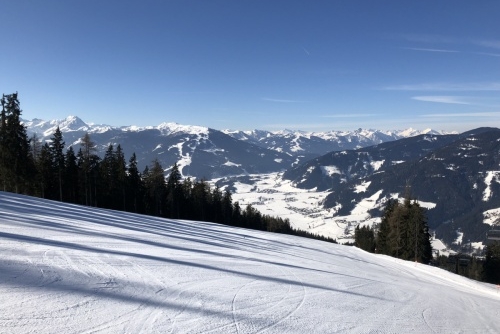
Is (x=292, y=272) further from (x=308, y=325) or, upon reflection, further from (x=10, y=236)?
(x=10, y=236)

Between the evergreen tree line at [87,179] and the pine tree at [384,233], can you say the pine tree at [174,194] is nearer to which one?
the evergreen tree line at [87,179]

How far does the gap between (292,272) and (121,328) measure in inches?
290

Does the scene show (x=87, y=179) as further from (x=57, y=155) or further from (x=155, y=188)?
(x=155, y=188)

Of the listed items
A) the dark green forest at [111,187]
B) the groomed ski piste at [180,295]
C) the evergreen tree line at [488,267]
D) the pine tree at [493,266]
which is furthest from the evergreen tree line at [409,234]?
the groomed ski piste at [180,295]

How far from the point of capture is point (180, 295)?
7.20m

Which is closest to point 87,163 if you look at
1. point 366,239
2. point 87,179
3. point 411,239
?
point 87,179

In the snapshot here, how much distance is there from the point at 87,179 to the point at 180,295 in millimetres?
39994

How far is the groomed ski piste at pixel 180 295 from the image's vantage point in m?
5.60

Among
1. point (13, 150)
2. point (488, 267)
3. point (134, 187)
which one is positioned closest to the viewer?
point (13, 150)

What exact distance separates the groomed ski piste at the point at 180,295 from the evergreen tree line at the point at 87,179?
28346 mm

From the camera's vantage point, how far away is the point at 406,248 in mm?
42594

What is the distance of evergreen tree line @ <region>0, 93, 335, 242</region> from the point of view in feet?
115

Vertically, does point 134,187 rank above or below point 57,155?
below

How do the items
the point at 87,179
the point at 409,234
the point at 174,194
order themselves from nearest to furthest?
the point at 87,179 → the point at 409,234 → the point at 174,194
